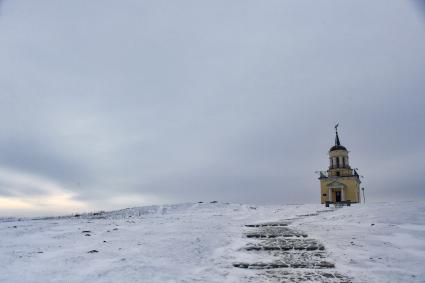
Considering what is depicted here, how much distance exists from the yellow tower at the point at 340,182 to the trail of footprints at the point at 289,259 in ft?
138

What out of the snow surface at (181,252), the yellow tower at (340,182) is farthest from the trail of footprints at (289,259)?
the yellow tower at (340,182)

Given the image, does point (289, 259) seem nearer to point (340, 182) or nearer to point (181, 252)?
point (181, 252)

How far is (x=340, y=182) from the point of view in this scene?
53156mm

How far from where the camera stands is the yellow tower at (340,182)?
52938 mm

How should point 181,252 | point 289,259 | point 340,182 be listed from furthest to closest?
point 340,182, point 181,252, point 289,259

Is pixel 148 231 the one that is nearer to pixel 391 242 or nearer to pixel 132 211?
pixel 391 242

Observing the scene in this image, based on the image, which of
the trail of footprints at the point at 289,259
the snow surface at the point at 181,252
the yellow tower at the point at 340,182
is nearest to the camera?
the trail of footprints at the point at 289,259

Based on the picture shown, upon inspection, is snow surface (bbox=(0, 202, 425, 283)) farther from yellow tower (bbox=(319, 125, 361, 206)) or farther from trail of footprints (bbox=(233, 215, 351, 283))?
yellow tower (bbox=(319, 125, 361, 206))

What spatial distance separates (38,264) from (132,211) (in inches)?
810

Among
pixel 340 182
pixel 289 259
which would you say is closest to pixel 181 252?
pixel 289 259

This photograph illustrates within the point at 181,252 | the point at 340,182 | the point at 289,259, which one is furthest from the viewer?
the point at 340,182

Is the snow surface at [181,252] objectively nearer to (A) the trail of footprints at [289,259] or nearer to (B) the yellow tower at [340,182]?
(A) the trail of footprints at [289,259]

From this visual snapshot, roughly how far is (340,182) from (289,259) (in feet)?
153

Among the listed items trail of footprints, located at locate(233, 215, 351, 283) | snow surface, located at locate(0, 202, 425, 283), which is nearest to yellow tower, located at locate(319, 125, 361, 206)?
snow surface, located at locate(0, 202, 425, 283)
